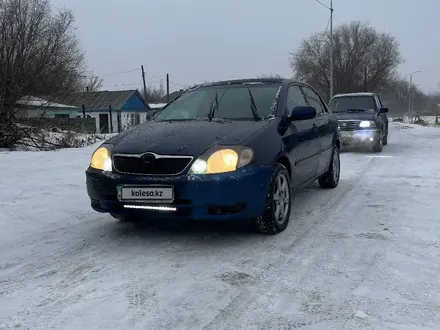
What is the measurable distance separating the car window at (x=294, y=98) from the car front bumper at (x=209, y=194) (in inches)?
53.3

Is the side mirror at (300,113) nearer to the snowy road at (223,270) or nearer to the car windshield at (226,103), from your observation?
the car windshield at (226,103)

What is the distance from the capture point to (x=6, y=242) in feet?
13.6

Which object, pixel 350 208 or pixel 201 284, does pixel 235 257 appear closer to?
pixel 201 284

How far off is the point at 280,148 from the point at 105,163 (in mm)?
1697

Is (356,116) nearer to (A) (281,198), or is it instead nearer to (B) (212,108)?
(B) (212,108)

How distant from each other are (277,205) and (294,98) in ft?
5.49

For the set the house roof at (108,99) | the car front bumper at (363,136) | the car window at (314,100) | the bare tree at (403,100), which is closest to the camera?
the car window at (314,100)

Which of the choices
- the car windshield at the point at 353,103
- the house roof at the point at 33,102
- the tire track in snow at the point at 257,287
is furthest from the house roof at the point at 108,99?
the tire track in snow at the point at 257,287

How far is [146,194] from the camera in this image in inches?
153

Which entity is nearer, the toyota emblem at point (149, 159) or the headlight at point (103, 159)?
the toyota emblem at point (149, 159)

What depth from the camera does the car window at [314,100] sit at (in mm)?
6113

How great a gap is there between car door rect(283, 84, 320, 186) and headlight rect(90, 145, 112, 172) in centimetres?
174

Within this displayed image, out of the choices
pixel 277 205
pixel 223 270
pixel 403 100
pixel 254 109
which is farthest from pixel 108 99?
pixel 403 100

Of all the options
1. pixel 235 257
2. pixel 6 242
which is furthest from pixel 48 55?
pixel 235 257
